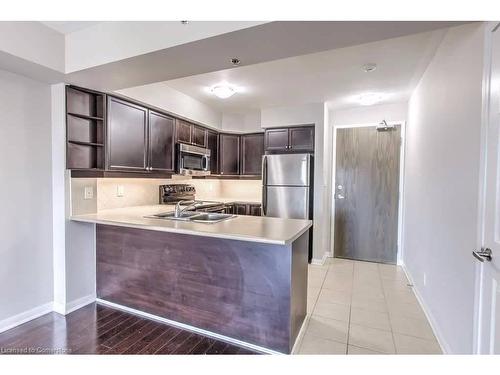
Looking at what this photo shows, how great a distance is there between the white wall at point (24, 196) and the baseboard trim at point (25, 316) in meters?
0.02

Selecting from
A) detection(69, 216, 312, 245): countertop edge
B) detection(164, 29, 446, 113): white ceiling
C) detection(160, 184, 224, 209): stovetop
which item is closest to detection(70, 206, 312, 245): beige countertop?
detection(69, 216, 312, 245): countertop edge

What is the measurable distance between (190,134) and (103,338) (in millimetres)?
2611

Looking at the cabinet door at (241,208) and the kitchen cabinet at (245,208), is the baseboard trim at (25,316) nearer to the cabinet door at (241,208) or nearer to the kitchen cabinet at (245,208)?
the kitchen cabinet at (245,208)

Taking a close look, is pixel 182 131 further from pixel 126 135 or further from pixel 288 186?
pixel 288 186

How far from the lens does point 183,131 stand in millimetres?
3604

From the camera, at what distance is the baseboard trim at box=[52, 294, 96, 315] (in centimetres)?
245

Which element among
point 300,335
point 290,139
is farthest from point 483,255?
point 290,139

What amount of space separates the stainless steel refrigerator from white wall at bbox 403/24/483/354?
142 centimetres

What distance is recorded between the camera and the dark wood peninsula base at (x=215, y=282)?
1.88 metres

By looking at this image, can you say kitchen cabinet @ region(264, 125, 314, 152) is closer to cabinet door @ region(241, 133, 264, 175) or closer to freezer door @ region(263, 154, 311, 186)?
freezer door @ region(263, 154, 311, 186)

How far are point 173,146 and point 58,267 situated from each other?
178 centimetres

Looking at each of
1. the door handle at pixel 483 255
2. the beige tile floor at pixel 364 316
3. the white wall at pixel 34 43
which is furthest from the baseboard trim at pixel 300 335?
the white wall at pixel 34 43

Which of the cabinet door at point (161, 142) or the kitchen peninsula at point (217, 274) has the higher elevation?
the cabinet door at point (161, 142)
